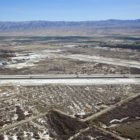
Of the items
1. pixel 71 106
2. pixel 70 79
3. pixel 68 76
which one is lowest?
pixel 71 106

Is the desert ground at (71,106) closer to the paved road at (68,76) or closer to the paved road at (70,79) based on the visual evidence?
the paved road at (70,79)

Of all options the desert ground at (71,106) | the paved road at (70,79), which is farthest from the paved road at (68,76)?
the desert ground at (71,106)

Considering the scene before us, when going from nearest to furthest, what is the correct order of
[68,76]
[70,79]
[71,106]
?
[71,106]
[70,79]
[68,76]

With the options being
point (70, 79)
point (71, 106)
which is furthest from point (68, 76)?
point (71, 106)

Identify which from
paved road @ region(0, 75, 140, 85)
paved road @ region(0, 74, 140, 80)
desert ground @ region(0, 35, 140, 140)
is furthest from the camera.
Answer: paved road @ region(0, 74, 140, 80)

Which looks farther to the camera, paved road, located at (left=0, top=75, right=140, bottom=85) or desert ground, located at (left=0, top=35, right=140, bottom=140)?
paved road, located at (left=0, top=75, right=140, bottom=85)

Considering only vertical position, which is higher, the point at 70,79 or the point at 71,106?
the point at 70,79

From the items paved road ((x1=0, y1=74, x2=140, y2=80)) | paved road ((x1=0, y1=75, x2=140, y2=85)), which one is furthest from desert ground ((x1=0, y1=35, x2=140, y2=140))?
paved road ((x1=0, y1=74, x2=140, y2=80))

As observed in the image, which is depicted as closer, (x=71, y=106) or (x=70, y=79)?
(x=71, y=106)

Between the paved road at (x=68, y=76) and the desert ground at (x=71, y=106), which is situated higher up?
the paved road at (x=68, y=76)

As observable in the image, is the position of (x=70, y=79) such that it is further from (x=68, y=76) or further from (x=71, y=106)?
(x=71, y=106)

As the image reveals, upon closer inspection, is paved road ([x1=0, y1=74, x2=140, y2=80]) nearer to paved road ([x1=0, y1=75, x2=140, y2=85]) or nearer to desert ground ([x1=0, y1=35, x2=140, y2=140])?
paved road ([x1=0, y1=75, x2=140, y2=85])
